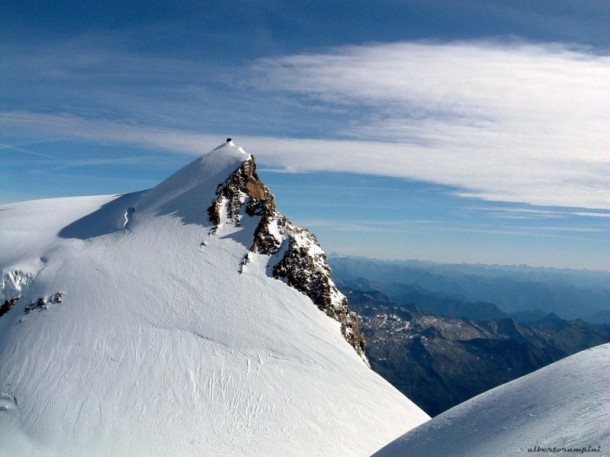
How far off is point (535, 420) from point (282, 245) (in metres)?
45.3

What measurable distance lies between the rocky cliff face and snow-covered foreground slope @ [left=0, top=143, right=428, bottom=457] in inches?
31.2

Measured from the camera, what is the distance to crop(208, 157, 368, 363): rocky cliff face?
181 ft

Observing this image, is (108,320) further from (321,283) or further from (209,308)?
(321,283)

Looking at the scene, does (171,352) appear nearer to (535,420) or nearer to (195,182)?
(195,182)

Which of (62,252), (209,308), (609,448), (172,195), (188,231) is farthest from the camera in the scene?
(172,195)

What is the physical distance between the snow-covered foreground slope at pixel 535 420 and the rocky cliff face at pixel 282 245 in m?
37.0

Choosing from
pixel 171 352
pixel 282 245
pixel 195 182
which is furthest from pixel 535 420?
pixel 195 182

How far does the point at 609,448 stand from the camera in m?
10.9

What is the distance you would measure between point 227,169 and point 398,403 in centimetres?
4041

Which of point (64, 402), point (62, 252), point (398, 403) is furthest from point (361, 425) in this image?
point (62, 252)

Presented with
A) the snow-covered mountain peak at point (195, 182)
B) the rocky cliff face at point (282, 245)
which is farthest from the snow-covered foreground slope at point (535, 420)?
the snow-covered mountain peak at point (195, 182)

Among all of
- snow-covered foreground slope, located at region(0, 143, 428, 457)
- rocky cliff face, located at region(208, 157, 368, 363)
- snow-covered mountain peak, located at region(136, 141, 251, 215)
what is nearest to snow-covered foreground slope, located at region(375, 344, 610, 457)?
snow-covered foreground slope, located at region(0, 143, 428, 457)

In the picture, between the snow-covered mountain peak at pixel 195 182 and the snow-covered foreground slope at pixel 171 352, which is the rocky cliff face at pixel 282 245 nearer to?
the snow-covered foreground slope at pixel 171 352

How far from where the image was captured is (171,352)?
139 ft
